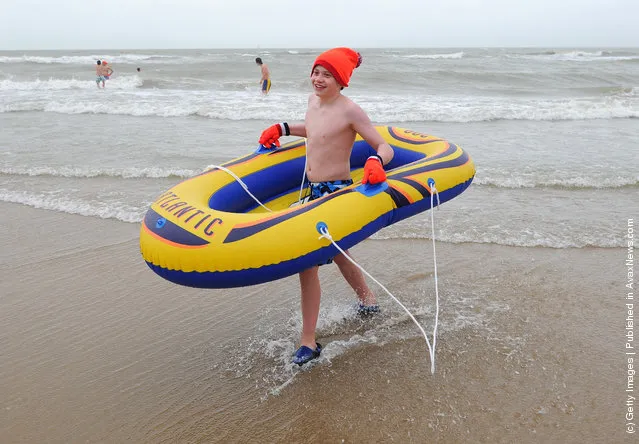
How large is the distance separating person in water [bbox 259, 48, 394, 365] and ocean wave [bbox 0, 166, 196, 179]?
3.85 m

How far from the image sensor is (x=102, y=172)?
6.61m

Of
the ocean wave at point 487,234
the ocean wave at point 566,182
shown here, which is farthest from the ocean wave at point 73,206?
the ocean wave at point 566,182

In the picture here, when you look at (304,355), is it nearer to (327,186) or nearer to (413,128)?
(327,186)

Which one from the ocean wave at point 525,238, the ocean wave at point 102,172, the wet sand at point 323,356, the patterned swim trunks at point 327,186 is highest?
the patterned swim trunks at point 327,186

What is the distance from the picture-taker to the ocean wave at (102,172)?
6562 millimetres

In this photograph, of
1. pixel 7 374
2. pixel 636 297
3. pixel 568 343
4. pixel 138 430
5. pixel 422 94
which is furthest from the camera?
pixel 422 94

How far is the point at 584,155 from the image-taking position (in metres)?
7.44

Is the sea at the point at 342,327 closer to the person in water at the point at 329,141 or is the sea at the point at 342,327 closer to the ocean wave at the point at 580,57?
the person in water at the point at 329,141

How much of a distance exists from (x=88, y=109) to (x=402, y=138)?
35.8ft

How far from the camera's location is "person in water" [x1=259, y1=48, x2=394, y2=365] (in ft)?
9.20

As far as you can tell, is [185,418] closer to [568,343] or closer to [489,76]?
[568,343]

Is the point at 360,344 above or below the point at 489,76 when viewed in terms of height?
below

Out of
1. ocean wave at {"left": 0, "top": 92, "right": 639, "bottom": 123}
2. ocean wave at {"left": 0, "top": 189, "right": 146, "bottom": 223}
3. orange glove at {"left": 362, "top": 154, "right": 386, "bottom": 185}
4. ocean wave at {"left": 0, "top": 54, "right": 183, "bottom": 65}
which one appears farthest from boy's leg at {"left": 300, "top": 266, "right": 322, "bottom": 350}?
ocean wave at {"left": 0, "top": 54, "right": 183, "bottom": 65}

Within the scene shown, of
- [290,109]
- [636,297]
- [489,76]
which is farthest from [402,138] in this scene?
[489,76]
